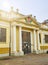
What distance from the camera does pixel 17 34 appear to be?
20.9 metres

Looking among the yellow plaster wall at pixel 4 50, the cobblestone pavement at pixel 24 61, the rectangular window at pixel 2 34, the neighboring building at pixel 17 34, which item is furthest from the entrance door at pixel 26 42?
the cobblestone pavement at pixel 24 61

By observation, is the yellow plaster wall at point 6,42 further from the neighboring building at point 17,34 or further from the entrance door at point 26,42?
the entrance door at point 26,42

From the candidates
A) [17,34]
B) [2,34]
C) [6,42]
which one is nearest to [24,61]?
[6,42]

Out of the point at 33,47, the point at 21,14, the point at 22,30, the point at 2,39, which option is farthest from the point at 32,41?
the point at 2,39

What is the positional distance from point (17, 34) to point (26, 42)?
318 cm

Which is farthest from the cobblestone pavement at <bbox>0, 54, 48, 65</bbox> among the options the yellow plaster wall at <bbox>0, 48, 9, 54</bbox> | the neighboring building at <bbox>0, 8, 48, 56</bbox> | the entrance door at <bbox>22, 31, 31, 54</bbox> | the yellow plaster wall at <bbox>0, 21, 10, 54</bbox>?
the entrance door at <bbox>22, 31, 31, 54</bbox>

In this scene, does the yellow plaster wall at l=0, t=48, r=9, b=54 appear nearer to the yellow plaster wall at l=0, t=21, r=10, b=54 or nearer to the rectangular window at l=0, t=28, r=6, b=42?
the yellow plaster wall at l=0, t=21, r=10, b=54

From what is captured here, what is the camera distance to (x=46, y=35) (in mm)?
29625

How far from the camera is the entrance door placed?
74.5 feet

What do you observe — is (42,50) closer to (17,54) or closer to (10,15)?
(17,54)

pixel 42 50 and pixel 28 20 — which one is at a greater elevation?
pixel 28 20

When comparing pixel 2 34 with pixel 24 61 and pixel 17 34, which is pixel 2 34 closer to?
pixel 17 34

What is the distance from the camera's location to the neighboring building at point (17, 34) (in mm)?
19281

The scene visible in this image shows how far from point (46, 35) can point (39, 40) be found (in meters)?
3.47
